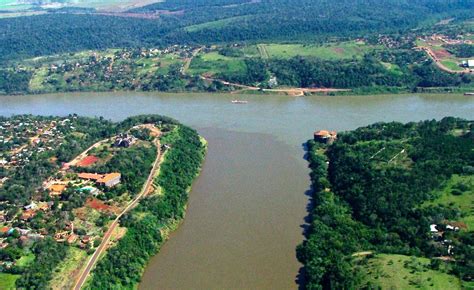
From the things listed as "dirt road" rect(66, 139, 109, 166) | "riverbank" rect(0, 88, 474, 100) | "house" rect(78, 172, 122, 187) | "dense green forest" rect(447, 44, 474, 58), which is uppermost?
"dense green forest" rect(447, 44, 474, 58)

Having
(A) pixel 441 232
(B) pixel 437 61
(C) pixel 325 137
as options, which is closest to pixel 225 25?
(B) pixel 437 61

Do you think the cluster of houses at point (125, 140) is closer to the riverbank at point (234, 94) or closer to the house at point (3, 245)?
the house at point (3, 245)

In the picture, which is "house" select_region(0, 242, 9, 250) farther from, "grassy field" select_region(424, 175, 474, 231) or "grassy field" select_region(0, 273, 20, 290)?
"grassy field" select_region(424, 175, 474, 231)

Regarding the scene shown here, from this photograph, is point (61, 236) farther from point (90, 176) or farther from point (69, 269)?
point (90, 176)

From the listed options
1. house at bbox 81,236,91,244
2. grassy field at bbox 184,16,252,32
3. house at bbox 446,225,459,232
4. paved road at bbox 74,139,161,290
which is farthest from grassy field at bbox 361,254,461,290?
grassy field at bbox 184,16,252,32

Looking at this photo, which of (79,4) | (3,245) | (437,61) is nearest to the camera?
(3,245)

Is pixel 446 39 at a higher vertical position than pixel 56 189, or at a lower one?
higher

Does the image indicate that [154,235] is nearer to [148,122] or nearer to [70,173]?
[70,173]
